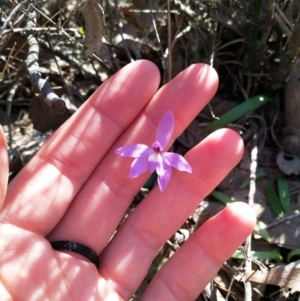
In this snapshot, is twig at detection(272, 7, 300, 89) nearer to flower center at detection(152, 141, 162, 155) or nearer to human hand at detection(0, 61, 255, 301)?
human hand at detection(0, 61, 255, 301)

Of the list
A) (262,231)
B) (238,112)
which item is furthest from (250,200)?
(238,112)

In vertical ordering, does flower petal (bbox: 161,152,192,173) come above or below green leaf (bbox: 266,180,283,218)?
above

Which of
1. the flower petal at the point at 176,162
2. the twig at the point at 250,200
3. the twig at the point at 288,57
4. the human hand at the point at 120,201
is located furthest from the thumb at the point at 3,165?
the twig at the point at 288,57

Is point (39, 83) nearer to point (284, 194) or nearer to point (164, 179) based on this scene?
point (164, 179)

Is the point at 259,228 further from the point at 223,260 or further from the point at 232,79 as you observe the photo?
the point at 232,79

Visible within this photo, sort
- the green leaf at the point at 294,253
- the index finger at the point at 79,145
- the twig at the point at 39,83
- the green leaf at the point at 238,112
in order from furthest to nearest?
the green leaf at the point at 238,112 < the green leaf at the point at 294,253 < the index finger at the point at 79,145 < the twig at the point at 39,83

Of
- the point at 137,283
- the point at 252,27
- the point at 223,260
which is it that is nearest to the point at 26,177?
the point at 137,283

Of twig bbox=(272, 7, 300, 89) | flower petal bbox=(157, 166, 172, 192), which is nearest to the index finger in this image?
flower petal bbox=(157, 166, 172, 192)

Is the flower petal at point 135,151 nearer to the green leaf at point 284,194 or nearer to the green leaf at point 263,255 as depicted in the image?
the green leaf at point 263,255
